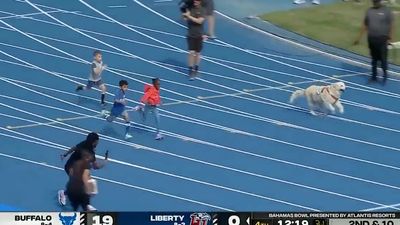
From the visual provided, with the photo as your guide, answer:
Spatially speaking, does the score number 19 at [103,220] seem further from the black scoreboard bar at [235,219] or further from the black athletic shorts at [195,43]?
the black athletic shorts at [195,43]

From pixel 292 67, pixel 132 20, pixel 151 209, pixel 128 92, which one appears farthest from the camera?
pixel 132 20

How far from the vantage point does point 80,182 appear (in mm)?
15953

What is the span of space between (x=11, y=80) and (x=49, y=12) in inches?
162

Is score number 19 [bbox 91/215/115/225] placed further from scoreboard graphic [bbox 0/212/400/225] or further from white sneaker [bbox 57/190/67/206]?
white sneaker [bbox 57/190/67/206]

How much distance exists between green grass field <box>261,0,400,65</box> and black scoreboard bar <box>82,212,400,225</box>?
1047cm

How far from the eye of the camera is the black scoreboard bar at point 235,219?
13.6m

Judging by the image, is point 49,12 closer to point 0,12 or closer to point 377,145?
point 0,12

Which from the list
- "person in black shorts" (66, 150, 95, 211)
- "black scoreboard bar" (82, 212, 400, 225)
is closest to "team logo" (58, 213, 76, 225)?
"black scoreboard bar" (82, 212, 400, 225)

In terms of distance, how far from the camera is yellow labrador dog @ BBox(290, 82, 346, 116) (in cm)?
2023

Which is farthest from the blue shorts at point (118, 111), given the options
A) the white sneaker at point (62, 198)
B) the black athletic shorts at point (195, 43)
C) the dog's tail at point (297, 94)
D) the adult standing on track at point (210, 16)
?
the adult standing on track at point (210, 16)

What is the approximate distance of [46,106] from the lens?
825 inches

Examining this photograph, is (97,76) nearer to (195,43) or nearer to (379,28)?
(195,43)

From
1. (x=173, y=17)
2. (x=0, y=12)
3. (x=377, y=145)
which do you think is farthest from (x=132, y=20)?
(x=377, y=145)

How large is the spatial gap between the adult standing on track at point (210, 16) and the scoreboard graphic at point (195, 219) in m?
9.88
